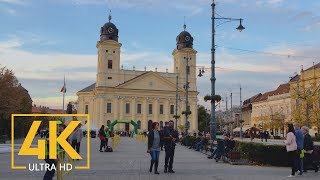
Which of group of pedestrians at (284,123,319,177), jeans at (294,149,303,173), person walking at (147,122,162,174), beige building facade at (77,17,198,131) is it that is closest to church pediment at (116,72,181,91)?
beige building facade at (77,17,198,131)

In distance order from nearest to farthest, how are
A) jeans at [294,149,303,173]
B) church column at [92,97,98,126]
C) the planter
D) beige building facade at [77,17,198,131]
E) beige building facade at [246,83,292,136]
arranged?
jeans at [294,149,303,173] < the planter < beige building facade at [246,83,292,136] < church column at [92,97,98,126] < beige building facade at [77,17,198,131]

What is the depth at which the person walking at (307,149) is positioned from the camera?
57.3 feet

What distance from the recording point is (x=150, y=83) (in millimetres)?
124625

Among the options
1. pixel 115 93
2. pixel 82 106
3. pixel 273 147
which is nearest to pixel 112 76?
pixel 115 93

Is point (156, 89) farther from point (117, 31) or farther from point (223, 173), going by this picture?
point (223, 173)

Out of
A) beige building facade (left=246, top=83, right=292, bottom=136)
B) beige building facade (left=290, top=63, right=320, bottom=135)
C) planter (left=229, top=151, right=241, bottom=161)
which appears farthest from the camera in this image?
beige building facade (left=246, top=83, right=292, bottom=136)

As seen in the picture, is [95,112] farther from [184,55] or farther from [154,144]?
[154,144]

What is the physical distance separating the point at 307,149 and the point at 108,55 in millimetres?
105859

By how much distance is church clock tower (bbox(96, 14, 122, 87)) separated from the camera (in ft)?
395

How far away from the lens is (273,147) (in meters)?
19.6

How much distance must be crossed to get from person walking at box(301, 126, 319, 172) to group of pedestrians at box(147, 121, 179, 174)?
15.7 ft

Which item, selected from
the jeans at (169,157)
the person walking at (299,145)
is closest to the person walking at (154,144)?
the jeans at (169,157)

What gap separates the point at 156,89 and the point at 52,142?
113 metres

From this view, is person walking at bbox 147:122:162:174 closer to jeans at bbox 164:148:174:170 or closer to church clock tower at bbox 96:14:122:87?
jeans at bbox 164:148:174:170
